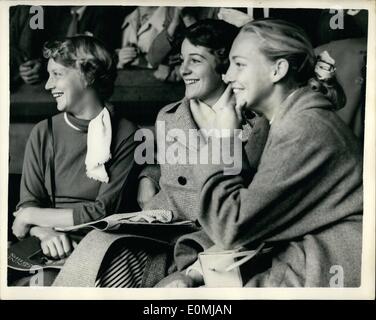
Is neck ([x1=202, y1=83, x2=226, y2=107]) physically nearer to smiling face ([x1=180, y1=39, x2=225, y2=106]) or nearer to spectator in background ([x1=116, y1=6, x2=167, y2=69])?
smiling face ([x1=180, y1=39, x2=225, y2=106])

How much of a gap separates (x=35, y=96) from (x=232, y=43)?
0.60m

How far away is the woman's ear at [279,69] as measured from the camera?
187cm

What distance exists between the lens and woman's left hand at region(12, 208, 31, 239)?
1926 millimetres

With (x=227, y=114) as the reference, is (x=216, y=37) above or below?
above

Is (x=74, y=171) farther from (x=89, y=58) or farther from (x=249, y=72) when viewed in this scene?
(x=249, y=72)

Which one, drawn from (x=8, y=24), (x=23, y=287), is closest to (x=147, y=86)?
(x=8, y=24)

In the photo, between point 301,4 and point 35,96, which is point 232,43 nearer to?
point 301,4

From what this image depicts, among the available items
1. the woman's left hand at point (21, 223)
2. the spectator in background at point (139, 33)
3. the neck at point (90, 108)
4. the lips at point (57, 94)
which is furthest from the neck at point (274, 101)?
the woman's left hand at point (21, 223)

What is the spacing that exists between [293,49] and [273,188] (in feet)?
1.34

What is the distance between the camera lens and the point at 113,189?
1912mm

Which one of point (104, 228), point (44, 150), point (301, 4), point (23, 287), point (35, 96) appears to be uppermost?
point (301, 4)

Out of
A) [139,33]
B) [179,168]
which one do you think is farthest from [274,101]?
[139,33]

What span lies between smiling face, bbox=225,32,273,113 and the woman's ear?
1cm

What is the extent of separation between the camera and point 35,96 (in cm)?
192
